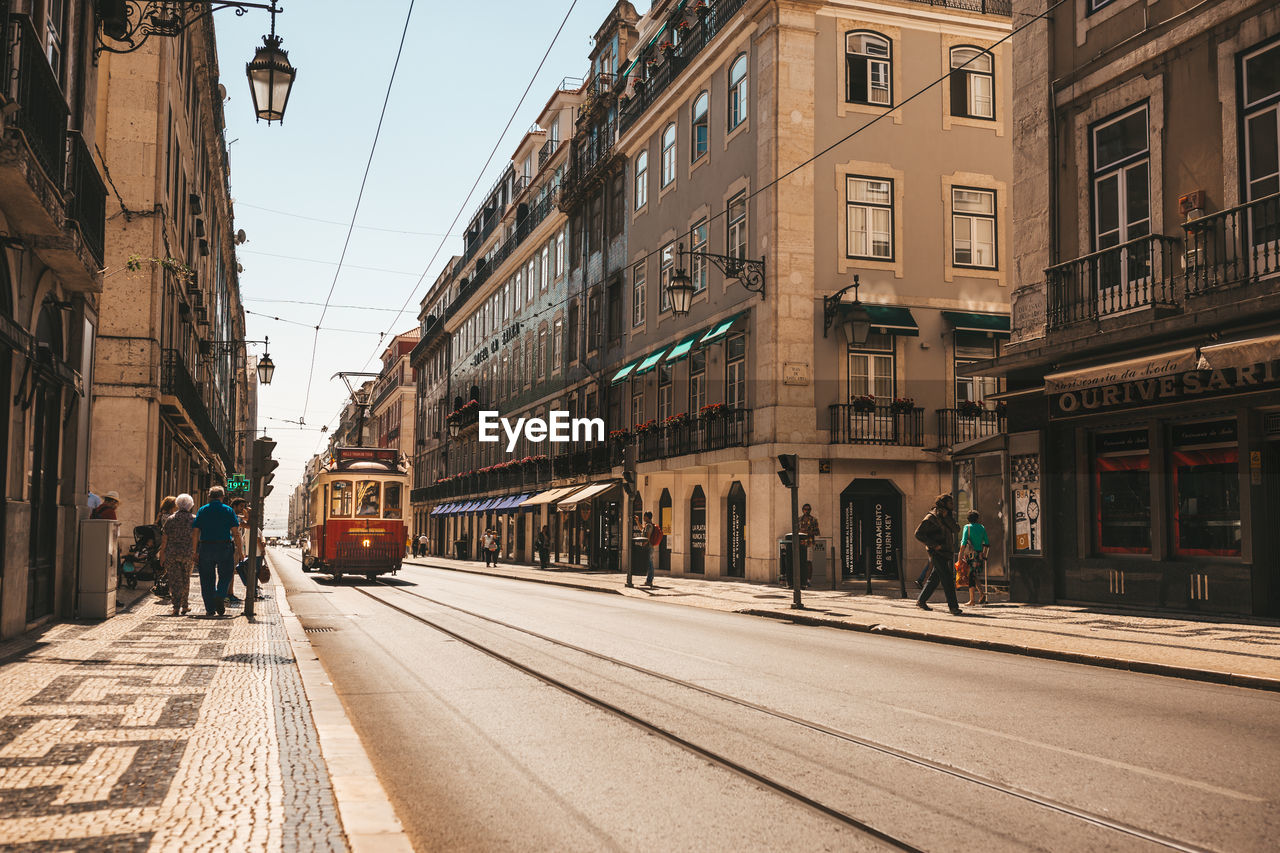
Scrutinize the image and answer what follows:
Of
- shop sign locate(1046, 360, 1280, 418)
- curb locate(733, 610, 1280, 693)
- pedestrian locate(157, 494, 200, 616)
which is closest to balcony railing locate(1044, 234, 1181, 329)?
shop sign locate(1046, 360, 1280, 418)

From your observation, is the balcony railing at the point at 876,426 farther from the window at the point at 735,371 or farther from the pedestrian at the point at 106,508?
the pedestrian at the point at 106,508

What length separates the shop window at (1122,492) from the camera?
54.7 feet

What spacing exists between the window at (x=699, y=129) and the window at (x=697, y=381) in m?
5.76

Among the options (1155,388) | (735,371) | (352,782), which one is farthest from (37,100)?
(735,371)

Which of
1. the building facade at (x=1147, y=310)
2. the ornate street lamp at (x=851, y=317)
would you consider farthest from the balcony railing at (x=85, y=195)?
the ornate street lamp at (x=851, y=317)

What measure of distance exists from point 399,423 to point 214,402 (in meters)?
45.5

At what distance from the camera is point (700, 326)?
3198cm

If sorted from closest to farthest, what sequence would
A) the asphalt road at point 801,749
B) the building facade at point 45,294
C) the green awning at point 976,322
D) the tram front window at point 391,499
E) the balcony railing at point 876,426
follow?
the asphalt road at point 801,749 → the building facade at point 45,294 → the balcony railing at point 876,426 → the green awning at point 976,322 → the tram front window at point 391,499

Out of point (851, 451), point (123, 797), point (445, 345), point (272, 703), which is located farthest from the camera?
point (445, 345)

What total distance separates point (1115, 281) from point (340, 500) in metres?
19.5

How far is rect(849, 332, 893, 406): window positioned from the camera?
27.9 meters

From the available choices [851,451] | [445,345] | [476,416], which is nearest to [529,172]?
[476,416]

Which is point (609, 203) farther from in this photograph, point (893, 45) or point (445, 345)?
point (445, 345)

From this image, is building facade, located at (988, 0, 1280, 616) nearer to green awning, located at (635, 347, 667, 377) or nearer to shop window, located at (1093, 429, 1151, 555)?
shop window, located at (1093, 429, 1151, 555)
